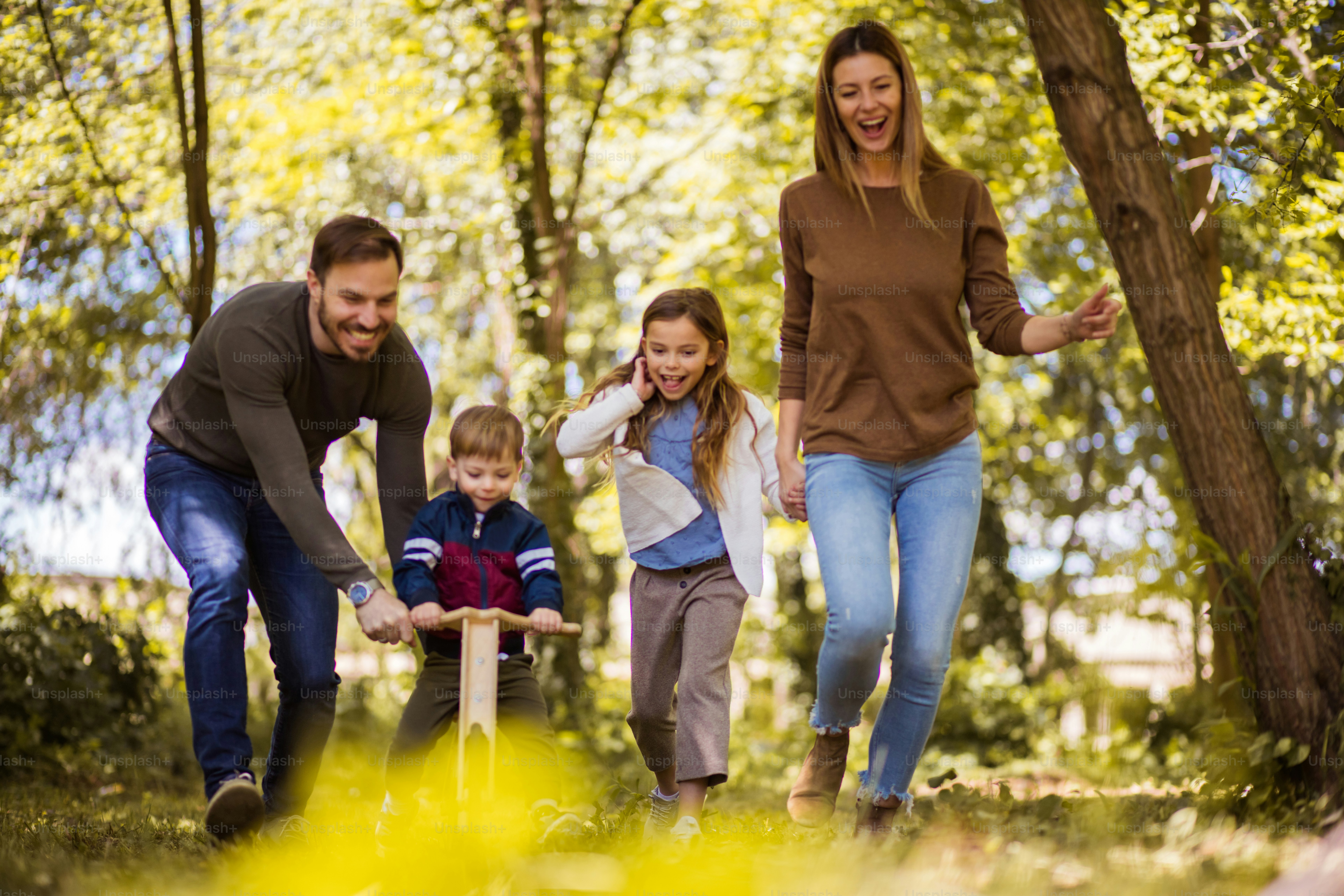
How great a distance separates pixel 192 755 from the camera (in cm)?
729

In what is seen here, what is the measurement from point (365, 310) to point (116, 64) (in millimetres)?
5372

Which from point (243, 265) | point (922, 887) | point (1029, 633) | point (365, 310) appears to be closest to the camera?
point (922, 887)

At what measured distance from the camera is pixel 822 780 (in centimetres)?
335

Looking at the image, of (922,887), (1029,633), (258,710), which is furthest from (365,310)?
(1029,633)

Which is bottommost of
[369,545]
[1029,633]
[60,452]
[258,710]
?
[1029,633]

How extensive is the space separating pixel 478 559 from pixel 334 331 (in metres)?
0.80

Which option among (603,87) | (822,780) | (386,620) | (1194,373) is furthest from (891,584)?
(603,87)

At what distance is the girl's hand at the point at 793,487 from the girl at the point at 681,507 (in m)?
0.01

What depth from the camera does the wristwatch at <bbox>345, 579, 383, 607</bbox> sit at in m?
2.97

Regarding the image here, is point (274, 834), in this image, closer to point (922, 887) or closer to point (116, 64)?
point (922, 887)

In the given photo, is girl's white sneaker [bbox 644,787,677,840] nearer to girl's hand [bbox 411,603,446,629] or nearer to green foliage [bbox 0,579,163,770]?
girl's hand [bbox 411,603,446,629]

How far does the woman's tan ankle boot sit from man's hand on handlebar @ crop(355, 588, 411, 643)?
50.4 inches

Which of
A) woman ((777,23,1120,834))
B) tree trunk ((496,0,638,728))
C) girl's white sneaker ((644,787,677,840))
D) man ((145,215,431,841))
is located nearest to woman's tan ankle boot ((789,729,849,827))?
woman ((777,23,1120,834))

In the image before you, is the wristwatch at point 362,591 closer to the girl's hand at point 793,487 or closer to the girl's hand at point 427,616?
the girl's hand at point 427,616
